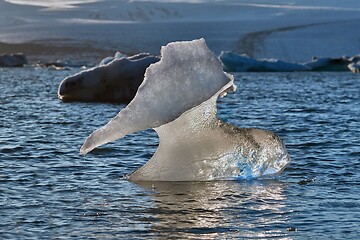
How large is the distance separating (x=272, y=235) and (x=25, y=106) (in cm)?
1122

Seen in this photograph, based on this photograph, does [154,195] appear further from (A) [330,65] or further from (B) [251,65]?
(A) [330,65]

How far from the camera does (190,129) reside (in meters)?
6.80

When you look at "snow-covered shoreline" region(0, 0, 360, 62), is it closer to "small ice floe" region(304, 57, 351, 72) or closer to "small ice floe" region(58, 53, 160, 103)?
"small ice floe" region(304, 57, 351, 72)

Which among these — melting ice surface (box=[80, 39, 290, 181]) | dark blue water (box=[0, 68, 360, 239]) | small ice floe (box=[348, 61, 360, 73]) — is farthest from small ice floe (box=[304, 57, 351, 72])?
melting ice surface (box=[80, 39, 290, 181])

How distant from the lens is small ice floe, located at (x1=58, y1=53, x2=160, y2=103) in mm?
15234

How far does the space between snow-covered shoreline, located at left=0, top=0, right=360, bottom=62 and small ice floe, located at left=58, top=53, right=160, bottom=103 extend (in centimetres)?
4571

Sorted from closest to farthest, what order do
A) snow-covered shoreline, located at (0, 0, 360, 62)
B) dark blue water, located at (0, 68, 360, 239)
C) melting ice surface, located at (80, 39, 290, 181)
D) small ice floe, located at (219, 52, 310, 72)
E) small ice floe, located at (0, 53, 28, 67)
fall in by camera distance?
dark blue water, located at (0, 68, 360, 239), melting ice surface, located at (80, 39, 290, 181), small ice floe, located at (219, 52, 310, 72), small ice floe, located at (0, 53, 28, 67), snow-covered shoreline, located at (0, 0, 360, 62)

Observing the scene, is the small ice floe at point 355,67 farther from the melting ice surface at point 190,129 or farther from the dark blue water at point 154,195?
the melting ice surface at point 190,129

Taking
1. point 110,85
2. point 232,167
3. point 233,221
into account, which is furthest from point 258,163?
point 110,85

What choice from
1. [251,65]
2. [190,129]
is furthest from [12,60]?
[190,129]

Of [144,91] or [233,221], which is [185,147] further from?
[233,221]

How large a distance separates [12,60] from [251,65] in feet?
62.9

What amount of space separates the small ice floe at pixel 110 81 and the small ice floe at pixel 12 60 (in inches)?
1439

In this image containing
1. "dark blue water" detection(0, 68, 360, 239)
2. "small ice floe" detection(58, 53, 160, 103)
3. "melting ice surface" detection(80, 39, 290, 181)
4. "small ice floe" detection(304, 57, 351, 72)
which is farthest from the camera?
"small ice floe" detection(304, 57, 351, 72)
